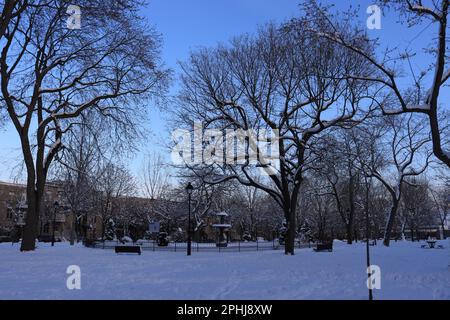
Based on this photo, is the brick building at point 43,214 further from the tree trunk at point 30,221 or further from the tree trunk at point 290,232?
the tree trunk at point 290,232

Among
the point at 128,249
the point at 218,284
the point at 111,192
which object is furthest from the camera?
the point at 111,192

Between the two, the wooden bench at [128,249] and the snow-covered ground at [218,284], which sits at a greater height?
the snow-covered ground at [218,284]

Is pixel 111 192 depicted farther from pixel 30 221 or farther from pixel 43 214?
pixel 30 221

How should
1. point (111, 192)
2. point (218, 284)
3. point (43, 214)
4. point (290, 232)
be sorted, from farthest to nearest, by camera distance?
point (43, 214) → point (111, 192) → point (290, 232) → point (218, 284)

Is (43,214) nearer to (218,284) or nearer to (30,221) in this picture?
(30,221)

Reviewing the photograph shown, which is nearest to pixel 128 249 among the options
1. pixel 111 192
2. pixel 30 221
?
pixel 30 221

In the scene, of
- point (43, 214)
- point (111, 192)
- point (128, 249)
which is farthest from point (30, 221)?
point (43, 214)

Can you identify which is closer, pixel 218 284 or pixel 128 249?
pixel 218 284

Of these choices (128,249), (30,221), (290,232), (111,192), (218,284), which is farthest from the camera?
(111,192)

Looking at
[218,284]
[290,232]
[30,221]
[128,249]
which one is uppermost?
[30,221]

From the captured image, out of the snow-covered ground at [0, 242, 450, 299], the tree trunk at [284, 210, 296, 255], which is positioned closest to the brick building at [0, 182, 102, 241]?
the tree trunk at [284, 210, 296, 255]

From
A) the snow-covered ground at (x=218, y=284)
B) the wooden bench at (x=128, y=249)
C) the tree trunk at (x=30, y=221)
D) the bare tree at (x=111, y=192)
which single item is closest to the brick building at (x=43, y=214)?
the bare tree at (x=111, y=192)

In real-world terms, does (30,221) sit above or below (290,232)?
above
